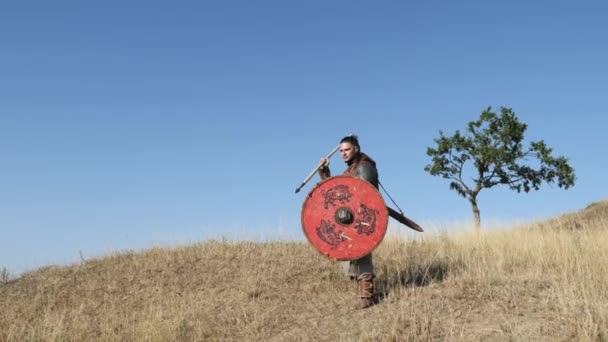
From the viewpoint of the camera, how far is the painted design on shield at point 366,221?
313 inches

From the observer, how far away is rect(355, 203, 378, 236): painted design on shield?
7.94 meters

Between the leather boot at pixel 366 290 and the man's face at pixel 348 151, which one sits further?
the man's face at pixel 348 151

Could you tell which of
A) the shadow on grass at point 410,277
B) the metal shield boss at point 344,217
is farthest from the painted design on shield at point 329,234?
the shadow on grass at point 410,277

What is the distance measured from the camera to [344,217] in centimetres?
793

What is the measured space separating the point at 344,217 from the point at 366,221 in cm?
32

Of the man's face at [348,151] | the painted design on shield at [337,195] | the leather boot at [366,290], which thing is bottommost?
the leather boot at [366,290]

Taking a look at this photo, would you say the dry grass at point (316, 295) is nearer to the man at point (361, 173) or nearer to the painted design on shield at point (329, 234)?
the man at point (361, 173)

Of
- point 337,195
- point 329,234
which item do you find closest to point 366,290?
point 329,234

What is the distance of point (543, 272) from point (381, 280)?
9.11 ft

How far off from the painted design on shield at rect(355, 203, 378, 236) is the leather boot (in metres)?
0.64

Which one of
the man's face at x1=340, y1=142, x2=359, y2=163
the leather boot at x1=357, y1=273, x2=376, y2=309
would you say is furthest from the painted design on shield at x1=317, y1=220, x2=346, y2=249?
the man's face at x1=340, y1=142, x2=359, y2=163

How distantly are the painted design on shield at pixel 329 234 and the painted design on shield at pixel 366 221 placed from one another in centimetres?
27

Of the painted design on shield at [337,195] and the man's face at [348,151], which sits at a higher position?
the man's face at [348,151]

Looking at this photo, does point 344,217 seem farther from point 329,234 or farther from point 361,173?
point 361,173
